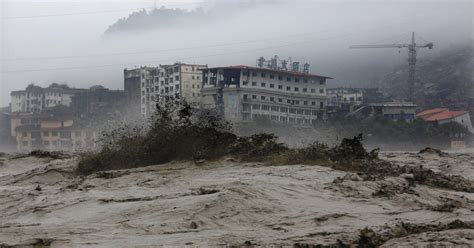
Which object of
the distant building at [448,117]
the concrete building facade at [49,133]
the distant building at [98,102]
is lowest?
the concrete building facade at [49,133]

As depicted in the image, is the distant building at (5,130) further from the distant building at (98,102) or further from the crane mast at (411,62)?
the crane mast at (411,62)

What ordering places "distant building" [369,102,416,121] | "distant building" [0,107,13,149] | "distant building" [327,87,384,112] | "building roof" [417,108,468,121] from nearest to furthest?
"building roof" [417,108,468,121] → "distant building" [369,102,416,121] → "distant building" [327,87,384,112] → "distant building" [0,107,13,149]

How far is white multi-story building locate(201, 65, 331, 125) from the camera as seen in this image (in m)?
54.8

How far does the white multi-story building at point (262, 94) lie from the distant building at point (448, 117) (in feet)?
37.4

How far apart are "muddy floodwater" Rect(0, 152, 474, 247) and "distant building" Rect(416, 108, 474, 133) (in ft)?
149

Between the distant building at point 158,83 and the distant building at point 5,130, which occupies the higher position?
the distant building at point 158,83

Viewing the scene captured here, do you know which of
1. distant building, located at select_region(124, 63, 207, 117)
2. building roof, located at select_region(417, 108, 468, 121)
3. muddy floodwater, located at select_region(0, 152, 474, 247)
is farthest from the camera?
distant building, located at select_region(124, 63, 207, 117)

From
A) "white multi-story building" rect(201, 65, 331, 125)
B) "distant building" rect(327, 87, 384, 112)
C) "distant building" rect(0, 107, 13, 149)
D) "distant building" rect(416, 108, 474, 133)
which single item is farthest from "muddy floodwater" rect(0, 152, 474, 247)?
"distant building" rect(0, 107, 13, 149)

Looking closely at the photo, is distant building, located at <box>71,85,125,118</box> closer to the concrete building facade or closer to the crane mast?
the concrete building facade

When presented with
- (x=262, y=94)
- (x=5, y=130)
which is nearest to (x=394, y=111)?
(x=262, y=94)

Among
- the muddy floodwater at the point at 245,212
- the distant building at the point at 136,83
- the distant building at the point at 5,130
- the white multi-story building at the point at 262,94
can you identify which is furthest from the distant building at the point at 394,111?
the distant building at the point at 5,130

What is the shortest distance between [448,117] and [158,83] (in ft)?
110

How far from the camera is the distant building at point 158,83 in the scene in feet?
198

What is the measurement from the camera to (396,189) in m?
11.7
